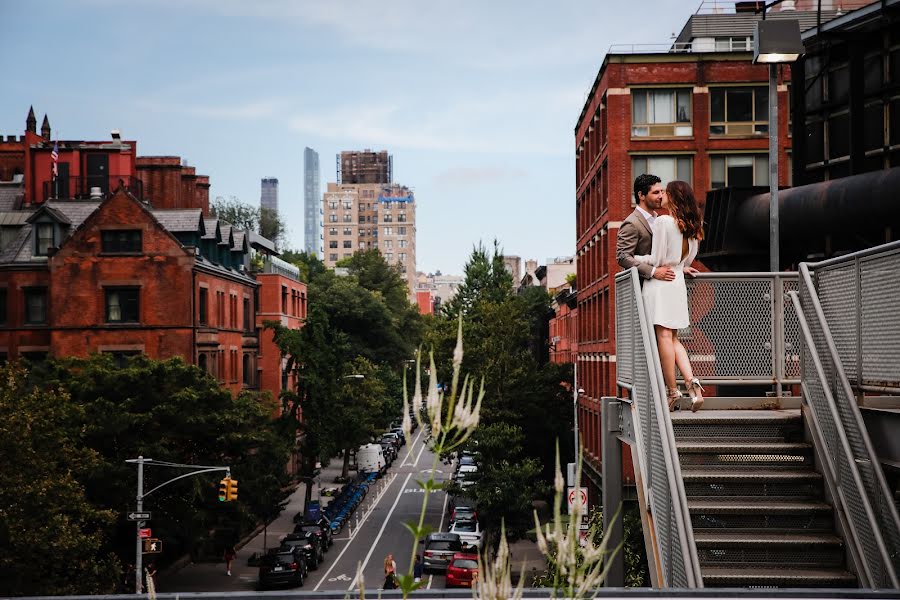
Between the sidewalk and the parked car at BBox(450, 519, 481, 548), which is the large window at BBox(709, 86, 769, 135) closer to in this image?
the parked car at BBox(450, 519, 481, 548)

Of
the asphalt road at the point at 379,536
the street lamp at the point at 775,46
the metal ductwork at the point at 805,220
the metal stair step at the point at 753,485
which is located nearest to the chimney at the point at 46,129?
the asphalt road at the point at 379,536

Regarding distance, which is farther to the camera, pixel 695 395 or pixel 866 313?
pixel 695 395

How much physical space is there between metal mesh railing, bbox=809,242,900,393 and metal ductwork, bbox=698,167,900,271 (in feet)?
37.5

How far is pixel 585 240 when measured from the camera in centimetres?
6053

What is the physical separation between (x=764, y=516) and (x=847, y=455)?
0.96m

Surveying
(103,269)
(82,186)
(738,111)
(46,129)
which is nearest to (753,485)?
(738,111)

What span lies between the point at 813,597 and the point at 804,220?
756 inches

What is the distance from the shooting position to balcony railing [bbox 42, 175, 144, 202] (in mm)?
59594

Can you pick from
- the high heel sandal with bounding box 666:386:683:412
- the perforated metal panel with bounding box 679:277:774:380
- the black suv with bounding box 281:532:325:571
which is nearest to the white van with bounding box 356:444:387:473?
the black suv with bounding box 281:532:325:571

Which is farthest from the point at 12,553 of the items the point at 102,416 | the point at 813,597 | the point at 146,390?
the point at 813,597

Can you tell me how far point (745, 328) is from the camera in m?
12.0

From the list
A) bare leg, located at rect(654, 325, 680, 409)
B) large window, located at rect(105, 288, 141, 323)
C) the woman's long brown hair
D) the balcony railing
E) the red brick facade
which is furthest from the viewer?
the balcony railing

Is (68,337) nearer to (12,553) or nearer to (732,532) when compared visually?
(12,553)

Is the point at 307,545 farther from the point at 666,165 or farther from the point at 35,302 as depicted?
the point at 666,165
